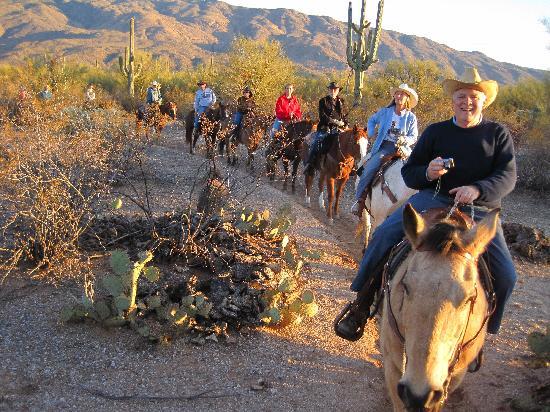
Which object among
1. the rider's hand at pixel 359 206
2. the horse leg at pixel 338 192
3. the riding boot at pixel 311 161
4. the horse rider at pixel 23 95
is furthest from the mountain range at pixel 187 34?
the rider's hand at pixel 359 206

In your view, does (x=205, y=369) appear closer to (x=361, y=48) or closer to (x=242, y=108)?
(x=242, y=108)

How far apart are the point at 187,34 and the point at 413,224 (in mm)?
140041

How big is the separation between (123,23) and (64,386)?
149 metres

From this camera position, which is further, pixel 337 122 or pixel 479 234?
pixel 337 122

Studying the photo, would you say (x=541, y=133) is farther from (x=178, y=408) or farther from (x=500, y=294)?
(x=178, y=408)

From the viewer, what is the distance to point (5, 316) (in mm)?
4777

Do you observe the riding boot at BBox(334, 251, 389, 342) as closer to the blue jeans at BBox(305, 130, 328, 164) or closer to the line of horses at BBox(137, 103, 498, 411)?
the line of horses at BBox(137, 103, 498, 411)

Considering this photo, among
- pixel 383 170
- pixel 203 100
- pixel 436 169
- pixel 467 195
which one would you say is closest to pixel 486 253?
pixel 467 195

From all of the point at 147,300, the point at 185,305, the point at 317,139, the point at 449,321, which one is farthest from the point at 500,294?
the point at 317,139

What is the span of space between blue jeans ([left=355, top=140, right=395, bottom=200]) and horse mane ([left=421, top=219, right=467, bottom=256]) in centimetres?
460

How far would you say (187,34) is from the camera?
131 metres

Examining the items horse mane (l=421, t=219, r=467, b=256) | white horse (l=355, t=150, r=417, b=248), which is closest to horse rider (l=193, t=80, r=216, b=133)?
white horse (l=355, t=150, r=417, b=248)

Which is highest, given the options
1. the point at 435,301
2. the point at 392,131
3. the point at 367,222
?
the point at 392,131

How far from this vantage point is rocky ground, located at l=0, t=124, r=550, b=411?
154 inches
